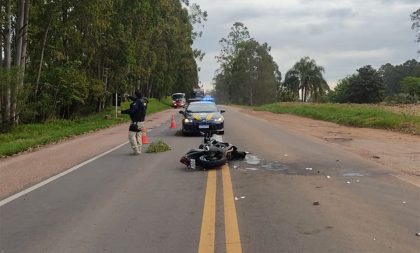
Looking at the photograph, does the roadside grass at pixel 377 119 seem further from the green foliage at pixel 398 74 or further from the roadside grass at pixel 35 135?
the green foliage at pixel 398 74

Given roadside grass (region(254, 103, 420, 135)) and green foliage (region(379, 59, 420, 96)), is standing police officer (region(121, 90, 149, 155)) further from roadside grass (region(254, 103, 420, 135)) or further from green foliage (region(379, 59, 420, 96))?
green foliage (region(379, 59, 420, 96))

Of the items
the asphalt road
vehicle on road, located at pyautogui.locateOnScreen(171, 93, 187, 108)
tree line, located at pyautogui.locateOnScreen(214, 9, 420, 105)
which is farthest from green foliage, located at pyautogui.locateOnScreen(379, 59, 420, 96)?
the asphalt road

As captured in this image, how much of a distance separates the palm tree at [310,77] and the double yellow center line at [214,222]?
87.3 metres

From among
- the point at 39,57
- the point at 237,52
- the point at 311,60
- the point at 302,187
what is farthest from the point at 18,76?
the point at 237,52

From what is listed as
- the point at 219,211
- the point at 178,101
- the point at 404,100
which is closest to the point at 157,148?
the point at 219,211

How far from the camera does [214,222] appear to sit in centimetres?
668

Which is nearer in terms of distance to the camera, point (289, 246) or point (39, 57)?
point (289, 246)

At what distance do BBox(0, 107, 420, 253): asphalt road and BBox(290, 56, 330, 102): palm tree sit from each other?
3324 inches

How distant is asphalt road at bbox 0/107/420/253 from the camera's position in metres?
5.79

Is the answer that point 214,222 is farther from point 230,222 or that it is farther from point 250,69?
point 250,69

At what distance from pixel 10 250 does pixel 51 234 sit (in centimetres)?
66

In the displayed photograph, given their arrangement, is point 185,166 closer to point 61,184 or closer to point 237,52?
point 61,184

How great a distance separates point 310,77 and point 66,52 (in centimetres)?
6884

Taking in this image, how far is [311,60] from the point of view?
95.0 meters
